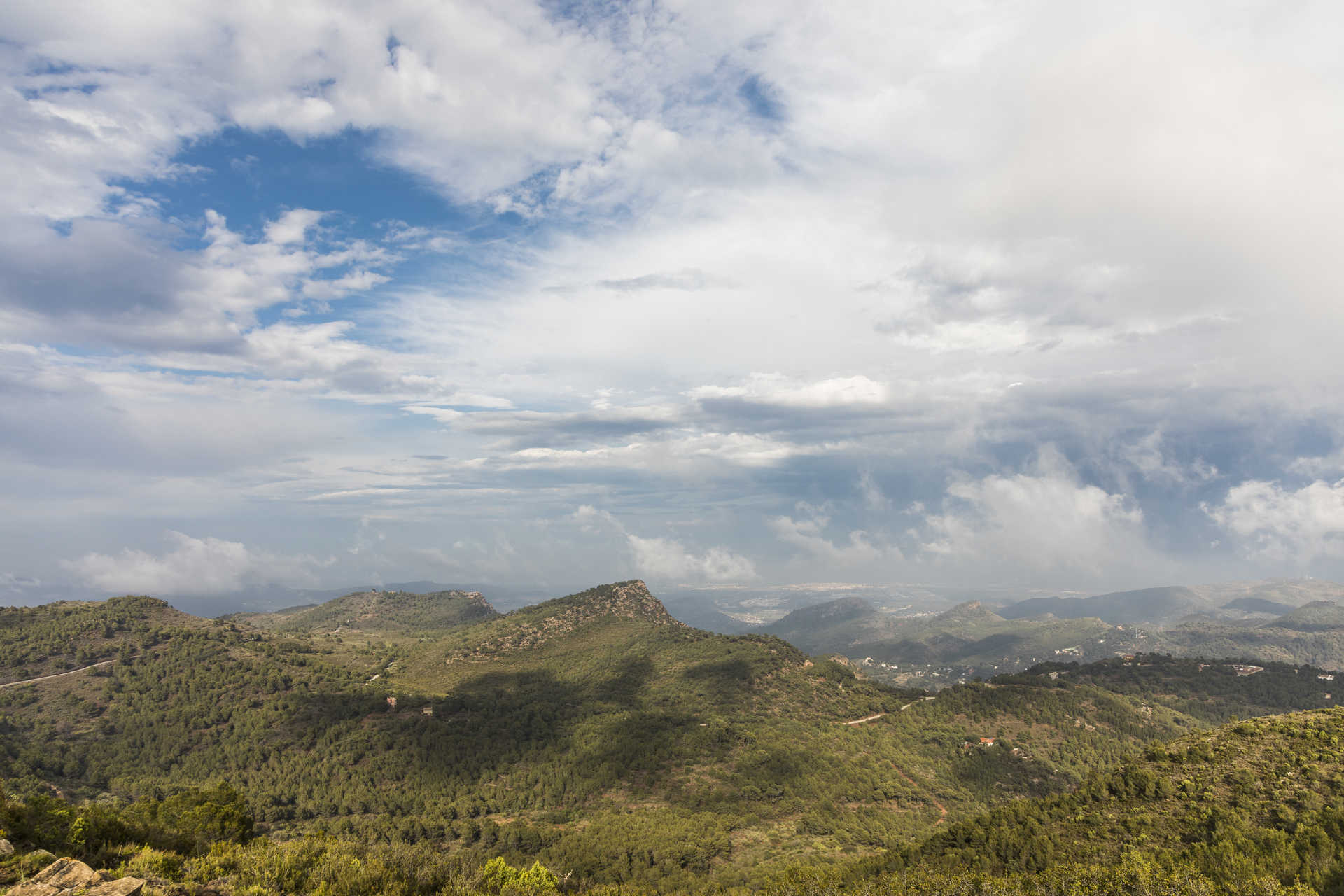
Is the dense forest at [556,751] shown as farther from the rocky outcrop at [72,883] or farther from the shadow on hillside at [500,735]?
the rocky outcrop at [72,883]

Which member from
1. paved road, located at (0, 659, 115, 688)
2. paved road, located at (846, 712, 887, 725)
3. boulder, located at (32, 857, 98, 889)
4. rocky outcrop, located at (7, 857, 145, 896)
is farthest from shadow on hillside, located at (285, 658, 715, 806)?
boulder, located at (32, 857, 98, 889)

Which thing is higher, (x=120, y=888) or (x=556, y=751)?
(x=120, y=888)

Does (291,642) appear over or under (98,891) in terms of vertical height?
under

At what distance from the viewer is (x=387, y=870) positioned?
4069 centimetres

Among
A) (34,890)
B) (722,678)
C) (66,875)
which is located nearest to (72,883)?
(66,875)

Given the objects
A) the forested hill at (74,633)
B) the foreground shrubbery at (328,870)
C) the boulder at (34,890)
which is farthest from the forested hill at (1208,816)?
the forested hill at (74,633)

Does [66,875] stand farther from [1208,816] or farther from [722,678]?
[722,678]

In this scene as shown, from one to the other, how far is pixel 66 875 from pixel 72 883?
67 cm

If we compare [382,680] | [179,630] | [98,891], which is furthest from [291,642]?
[98,891]

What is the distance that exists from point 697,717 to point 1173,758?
95034 mm

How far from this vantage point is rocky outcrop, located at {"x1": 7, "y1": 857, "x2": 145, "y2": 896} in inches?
922

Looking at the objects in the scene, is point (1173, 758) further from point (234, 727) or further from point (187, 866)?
point (234, 727)

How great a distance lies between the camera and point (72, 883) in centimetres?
2450

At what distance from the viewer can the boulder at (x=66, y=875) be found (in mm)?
24219
